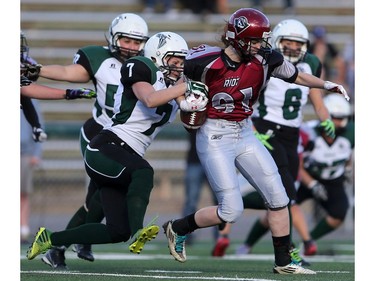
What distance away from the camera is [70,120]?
48.6 feet

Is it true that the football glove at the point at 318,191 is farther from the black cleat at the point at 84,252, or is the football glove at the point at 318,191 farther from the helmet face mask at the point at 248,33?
the helmet face mask at the point at 248,33

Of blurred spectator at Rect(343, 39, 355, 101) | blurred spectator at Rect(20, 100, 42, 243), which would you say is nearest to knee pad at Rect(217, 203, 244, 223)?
blurred spectator at Rect(20, 100, 42, 243)

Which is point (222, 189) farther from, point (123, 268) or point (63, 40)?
point (63, 40)

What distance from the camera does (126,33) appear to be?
Result: 6469mm

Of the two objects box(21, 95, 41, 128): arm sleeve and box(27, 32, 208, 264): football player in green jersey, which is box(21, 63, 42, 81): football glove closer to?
box(27, 32, 208, 264): football player in green jersey

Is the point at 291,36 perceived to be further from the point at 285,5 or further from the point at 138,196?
the point at 285,5

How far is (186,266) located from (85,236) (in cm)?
154

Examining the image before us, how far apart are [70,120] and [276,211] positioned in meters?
9.22

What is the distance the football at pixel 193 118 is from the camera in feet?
18.1

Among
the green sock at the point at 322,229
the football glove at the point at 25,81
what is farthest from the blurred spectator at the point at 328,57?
the football glove at the point at 25,81

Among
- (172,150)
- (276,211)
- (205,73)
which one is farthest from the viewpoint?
(172,150)

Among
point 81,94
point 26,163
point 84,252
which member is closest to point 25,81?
point 81,94

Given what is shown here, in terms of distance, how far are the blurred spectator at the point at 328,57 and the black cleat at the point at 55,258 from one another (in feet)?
26.6
